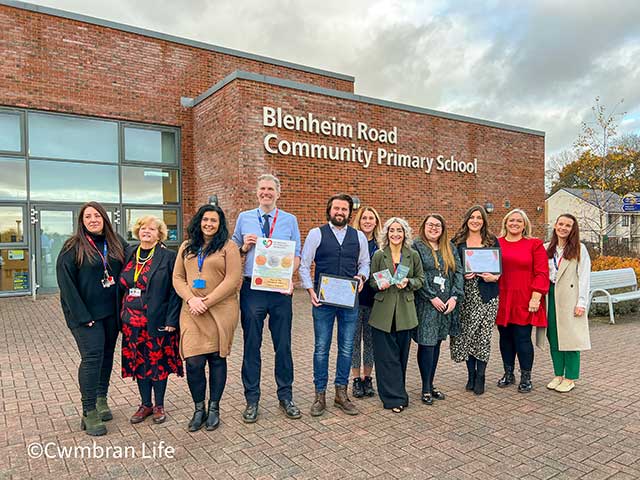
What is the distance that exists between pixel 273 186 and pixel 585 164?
1249cm

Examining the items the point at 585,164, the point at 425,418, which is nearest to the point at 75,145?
the point at 425,418

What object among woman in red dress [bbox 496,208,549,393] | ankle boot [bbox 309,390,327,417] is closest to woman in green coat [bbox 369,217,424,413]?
ankle boot [bbox 309,390,327,417]

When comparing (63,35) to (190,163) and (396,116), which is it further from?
(396,116)

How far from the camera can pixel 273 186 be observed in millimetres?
4105

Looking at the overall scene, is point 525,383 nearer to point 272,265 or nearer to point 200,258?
point 272,265

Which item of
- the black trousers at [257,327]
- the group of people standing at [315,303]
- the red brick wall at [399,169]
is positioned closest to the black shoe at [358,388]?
the group of people standing at [315,303]

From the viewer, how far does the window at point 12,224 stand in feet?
A: 37.6

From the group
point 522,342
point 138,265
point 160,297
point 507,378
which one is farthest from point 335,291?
point 507,378

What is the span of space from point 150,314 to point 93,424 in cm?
98

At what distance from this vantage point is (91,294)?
3.73 meters

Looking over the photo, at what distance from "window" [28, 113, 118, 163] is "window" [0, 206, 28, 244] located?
1.48m

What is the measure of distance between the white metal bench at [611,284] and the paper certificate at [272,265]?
6.78m

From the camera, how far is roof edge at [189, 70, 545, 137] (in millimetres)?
10945

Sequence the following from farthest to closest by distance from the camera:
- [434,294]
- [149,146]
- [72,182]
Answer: [149,146] → [72,182] → [434,294]
